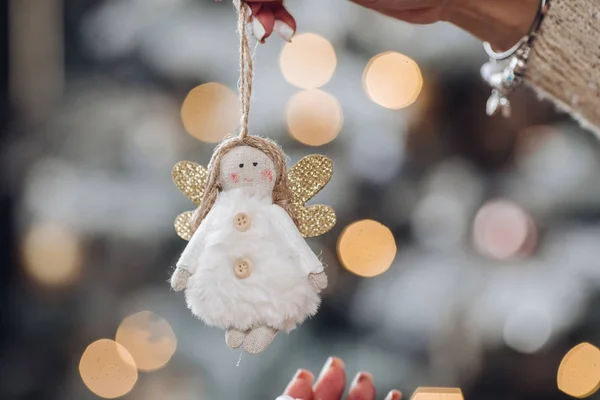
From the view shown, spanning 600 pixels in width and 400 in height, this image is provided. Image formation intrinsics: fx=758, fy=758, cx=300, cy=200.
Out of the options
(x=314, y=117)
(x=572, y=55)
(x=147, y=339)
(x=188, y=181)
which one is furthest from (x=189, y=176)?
(x=147, y=339)

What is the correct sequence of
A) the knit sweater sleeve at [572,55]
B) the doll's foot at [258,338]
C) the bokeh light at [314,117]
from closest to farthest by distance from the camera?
the knit sweater sleeve at [572,55]
the doll's foot at [258,338]
the bokeh light at [314,117]

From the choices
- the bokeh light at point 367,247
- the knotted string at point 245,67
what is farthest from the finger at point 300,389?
the bokeh light at point 367,247

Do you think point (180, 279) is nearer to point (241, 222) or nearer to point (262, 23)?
point (241, 222)

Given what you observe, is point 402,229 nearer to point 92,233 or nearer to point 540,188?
point 540,188

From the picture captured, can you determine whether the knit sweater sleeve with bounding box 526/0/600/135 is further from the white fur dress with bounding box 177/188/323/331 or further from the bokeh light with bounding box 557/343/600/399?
the bokeh light with bounding box 557/343/600/399

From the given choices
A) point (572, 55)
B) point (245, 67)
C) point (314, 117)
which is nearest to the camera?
point (572, 55)

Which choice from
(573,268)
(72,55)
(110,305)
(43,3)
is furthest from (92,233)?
(573,268)

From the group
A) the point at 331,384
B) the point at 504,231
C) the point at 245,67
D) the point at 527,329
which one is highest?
the point at 245,67

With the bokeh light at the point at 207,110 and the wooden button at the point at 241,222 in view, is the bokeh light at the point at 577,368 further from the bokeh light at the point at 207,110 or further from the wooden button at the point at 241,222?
the wooden button at the point at 241,222
